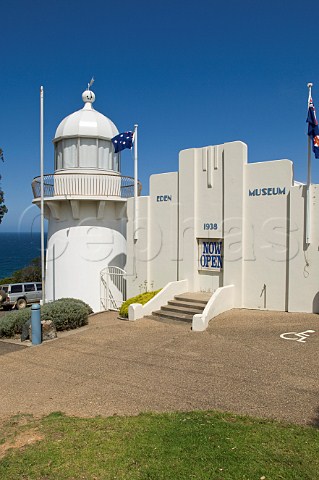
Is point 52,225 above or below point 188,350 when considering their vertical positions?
above

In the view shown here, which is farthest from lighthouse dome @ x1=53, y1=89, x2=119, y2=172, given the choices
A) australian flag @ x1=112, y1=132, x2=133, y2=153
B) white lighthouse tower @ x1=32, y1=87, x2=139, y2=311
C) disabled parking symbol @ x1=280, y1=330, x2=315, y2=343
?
disabled parking symbol @ x1=280, y1=330, x2=315, y2=343

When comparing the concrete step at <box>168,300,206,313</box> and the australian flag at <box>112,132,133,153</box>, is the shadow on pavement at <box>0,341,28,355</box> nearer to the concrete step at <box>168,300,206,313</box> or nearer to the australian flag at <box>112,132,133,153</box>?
the concrete step at <box>168,300,206,313</box>

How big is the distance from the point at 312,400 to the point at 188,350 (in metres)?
3.54

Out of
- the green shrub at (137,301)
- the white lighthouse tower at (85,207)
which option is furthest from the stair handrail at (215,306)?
the white lighthouse tower at (85,207)

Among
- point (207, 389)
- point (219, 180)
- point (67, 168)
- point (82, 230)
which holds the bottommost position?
point (207, 389)

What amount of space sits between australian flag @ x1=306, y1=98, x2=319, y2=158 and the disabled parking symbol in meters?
5.52

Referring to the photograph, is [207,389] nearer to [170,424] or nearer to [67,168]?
[170,424]

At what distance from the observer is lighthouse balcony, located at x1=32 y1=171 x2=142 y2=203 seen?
1764 cm

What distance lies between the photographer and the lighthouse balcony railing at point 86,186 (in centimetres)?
1766

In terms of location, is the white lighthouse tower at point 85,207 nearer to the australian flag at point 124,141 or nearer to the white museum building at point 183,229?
the white museum building at point 183,229

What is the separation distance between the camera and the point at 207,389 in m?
6.90

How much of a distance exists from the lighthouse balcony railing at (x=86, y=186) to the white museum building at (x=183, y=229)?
46 millimetres

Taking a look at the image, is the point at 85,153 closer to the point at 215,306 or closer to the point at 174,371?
the point at 215,306

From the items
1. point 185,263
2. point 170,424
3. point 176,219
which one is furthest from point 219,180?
point 170,424
